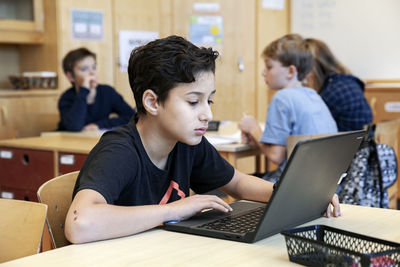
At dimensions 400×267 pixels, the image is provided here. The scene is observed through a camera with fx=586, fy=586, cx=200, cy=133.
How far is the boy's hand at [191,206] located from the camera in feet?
4.02

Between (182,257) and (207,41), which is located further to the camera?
(207,41)

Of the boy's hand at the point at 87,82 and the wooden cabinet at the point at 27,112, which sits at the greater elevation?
the boy's hand at the point at 87,82

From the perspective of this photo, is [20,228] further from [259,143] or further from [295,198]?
[259,143]

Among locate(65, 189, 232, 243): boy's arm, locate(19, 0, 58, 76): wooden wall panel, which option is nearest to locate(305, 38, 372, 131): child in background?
locate(65, 189, 232, 243): boy's arm

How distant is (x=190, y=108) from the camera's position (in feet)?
4.46

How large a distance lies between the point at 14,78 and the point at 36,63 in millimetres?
330

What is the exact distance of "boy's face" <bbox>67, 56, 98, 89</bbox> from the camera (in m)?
3.60

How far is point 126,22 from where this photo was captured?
190 inches

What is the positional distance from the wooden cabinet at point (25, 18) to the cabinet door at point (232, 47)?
1180 mm

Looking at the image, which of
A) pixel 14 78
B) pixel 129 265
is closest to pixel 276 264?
pixel 129 265

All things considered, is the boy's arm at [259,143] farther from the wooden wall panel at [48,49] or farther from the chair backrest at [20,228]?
the wooden wall panel at [48,49]

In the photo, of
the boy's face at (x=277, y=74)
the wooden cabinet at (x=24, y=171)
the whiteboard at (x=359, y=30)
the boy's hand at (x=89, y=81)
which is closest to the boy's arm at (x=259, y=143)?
the boy's face at (x=277, y=74)

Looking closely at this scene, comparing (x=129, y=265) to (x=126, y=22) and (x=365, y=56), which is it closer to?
(x=126, y=22)

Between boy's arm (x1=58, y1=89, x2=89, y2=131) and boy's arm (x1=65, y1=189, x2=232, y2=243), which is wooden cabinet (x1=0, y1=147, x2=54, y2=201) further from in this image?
boy's arm (x1=65, y1=189, x2=232, y2=243)
